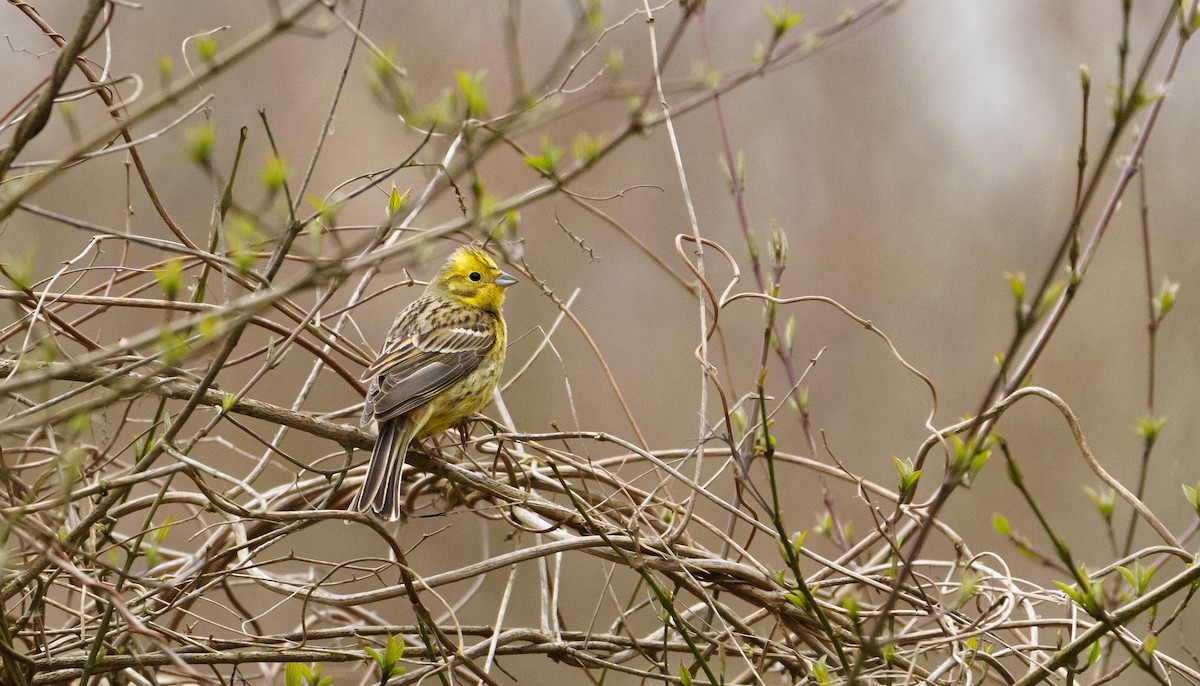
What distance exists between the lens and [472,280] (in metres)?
5.38

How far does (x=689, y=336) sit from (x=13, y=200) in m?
7.23

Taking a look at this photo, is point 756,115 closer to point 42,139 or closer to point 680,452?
point 42,139

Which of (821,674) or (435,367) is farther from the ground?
(435,367)

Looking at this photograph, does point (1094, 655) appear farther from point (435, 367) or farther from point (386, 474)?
point (435, 367)

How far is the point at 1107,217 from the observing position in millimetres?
2592

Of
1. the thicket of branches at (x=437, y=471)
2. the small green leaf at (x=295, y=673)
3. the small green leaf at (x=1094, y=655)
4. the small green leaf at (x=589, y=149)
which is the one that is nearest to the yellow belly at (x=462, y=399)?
the thicket of branches at (x=437, y=471)

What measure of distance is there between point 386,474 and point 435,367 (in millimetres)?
974

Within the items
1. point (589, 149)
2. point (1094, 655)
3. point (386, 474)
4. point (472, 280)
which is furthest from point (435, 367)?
point (1094, 655)

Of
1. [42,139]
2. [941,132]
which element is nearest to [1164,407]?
[941,132]

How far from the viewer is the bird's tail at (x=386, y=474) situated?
127 inches

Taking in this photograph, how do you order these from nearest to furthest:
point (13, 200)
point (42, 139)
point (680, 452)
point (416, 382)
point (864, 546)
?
point (13, 200)
point (864, 546)
point (680, 452)
point (416, 382)
point (42, 139)

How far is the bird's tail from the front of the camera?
323 centimetres

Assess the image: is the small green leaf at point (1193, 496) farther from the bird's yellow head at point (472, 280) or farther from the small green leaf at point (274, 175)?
the bird's yellow head at point (472, 280)

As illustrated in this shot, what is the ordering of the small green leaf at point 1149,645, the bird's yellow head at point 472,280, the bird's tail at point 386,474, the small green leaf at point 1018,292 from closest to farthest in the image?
the small green leaf at point 1018,292 → the small green leaf at point 1149,645 → the bird's tail at point 386,474 → the bird's yellow head at point 472,280
